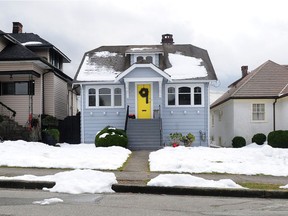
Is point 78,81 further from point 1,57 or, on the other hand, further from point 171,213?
point 171,213

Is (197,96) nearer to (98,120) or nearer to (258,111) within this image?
(258,111)

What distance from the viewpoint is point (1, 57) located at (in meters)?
27.2

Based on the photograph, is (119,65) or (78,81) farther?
(119,65)

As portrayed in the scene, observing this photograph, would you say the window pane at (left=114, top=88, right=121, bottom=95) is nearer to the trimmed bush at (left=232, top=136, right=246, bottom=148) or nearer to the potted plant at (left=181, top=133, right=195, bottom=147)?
the potted plant at (left=181, top=133, right=195, bottom=147)

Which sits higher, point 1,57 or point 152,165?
point 1,57

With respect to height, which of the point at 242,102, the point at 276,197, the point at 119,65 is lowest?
the point at 276,197

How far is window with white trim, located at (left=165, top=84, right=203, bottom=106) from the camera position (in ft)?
91.2

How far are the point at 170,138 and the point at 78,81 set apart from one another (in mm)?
6702

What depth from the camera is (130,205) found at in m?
9.20

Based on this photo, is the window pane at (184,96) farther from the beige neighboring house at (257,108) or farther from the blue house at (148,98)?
the beige neighboring house at (257,108)

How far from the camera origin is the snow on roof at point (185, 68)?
28.0 m

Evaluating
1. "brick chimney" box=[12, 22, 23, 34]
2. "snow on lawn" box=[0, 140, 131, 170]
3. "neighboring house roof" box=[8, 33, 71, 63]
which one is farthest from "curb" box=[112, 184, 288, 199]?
"brick chimney" box=[12, 22, 23, 34]

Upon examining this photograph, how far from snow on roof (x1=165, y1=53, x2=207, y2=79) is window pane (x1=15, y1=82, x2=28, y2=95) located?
9155 millimetres

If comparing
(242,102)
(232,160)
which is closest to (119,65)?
(242,102)
